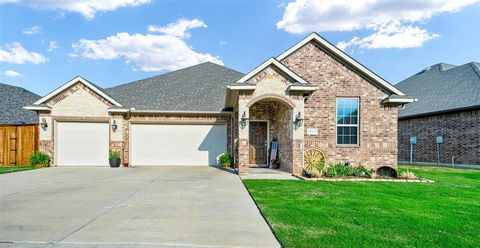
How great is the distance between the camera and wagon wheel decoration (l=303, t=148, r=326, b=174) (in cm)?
1288

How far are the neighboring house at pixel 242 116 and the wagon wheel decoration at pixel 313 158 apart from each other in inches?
9.4

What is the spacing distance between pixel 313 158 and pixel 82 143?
38.0ft

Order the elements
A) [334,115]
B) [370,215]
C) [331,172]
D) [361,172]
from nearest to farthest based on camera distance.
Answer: [370,215] < [331,172] < [361,172] < [334,115]

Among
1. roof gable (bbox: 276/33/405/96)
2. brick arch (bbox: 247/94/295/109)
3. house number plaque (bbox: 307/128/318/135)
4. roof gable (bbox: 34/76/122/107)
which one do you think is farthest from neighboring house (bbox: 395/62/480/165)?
roof gable (bbox: 34/76/122/107)

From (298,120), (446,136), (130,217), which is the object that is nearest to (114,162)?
(298,120)

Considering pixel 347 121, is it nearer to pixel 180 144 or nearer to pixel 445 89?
pixel 180 144

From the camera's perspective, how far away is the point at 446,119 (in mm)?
18125

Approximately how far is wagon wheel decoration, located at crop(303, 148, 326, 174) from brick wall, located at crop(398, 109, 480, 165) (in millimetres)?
9676

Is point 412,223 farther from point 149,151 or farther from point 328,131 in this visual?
point 149,151

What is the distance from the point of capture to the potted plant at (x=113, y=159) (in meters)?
15.1

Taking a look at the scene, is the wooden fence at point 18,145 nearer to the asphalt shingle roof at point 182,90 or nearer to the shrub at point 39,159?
the shrub at point 39,159

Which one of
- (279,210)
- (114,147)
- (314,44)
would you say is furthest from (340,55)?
(114,147)

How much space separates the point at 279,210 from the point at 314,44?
32.3 ft

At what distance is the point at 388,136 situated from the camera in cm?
1352
